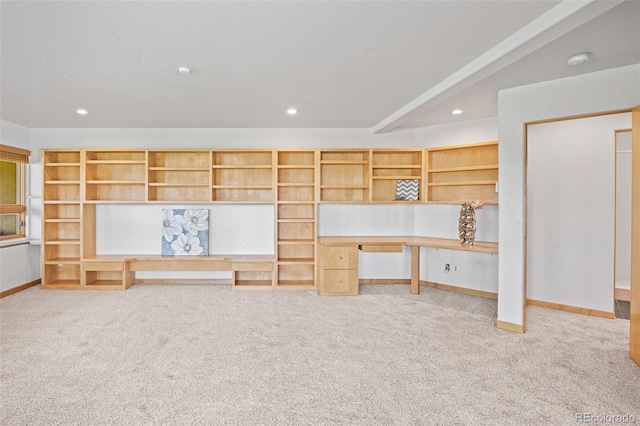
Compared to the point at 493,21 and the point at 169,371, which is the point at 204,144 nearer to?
the point at 169,371

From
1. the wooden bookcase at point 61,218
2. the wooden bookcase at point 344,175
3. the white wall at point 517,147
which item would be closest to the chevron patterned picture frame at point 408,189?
the wooden bookcase at point 344,175

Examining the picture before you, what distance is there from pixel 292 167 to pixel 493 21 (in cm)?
323

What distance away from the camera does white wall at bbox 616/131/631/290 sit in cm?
420

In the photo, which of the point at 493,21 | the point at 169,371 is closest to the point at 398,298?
the point at 169,371

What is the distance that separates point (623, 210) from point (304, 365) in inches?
191

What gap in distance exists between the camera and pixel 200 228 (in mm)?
5023

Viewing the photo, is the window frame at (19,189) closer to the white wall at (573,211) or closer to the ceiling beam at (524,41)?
the ceiling beam at (524,41)

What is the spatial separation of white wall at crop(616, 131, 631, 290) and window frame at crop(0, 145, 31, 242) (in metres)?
8.65

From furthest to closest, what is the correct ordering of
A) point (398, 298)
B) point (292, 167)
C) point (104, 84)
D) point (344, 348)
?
point (292, 167) < point (398, 298) < point (104, 84) < point (344, 348)

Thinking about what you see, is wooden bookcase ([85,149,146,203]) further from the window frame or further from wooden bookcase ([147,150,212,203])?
the window frame

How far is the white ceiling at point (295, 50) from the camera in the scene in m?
1.91

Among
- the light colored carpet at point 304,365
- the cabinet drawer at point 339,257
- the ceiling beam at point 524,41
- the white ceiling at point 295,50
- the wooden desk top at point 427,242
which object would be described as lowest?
the light colored carpet at point 304,365

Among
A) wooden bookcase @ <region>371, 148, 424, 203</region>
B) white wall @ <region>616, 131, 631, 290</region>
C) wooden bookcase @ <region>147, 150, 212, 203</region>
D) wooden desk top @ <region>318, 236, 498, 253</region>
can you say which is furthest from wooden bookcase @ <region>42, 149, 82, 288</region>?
white wall @ <region>616, 131, 631, 290</region>

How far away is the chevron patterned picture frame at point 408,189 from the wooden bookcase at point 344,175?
525 millimetres
